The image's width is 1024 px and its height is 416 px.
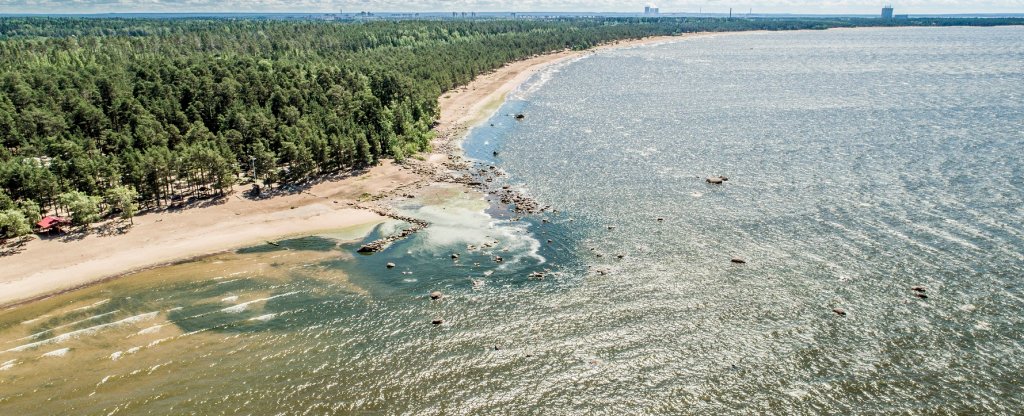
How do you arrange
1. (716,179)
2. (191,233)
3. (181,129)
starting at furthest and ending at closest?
(181,129) → (716,179) → (191,233)

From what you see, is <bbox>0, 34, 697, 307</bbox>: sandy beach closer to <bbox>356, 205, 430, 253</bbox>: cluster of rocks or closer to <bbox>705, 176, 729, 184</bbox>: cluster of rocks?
<bbox>356, 205, 430, 253</bbox>: cluster of rocks

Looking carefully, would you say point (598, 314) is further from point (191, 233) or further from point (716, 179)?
point (191, 233)

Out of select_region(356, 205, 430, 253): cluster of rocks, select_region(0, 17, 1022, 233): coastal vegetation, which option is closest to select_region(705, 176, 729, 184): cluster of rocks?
select_region(356, 205, 430, 253): cluster of rocks

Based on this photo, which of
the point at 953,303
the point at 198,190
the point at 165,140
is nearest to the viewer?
the point at 953,303

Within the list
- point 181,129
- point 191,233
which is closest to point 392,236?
point 191,233

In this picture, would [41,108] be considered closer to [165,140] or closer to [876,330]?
[165,140]

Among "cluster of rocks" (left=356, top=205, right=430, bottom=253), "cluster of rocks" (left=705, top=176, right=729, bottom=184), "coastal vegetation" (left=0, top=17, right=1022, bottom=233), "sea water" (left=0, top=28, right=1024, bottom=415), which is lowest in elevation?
"sea water" (left=0, top=28, right=1024, bottom=415)

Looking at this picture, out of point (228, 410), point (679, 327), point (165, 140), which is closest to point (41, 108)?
point (165, 140)
